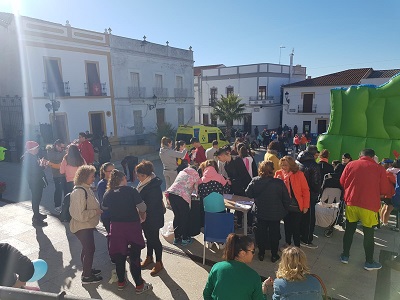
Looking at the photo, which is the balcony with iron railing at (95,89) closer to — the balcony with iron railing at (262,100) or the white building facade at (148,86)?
the white building facade at (148,86)

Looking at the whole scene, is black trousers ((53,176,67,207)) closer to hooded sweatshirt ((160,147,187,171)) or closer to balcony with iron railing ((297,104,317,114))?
hooded sweatshirt ((160,147,187,171))

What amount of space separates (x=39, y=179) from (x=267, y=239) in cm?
473

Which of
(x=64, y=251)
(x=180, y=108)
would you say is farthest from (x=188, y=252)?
(x=180, y=108)

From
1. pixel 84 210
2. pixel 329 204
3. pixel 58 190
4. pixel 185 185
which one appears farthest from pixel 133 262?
pixel 58 190

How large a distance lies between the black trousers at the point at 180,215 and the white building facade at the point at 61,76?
1033 cm

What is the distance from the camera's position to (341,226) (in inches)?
227

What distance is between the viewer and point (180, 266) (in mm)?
4375

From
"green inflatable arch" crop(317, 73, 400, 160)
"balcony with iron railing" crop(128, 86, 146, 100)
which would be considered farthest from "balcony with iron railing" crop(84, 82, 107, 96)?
"green inflatable arch" crop(317, 73, 400, 160)

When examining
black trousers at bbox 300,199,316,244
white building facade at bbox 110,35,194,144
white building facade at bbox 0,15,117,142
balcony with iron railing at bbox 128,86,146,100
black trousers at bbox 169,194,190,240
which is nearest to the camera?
black trousers at bbox 169,194,190,240

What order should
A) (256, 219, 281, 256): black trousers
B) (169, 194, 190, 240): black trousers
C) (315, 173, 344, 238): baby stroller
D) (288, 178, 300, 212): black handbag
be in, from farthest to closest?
(315, 173, 344, 238): baby stroller
(169, 194, 190, 240): black trousers
(288, 178, 300, 212): black handbag
(256, 219, 281, 256): black trousers

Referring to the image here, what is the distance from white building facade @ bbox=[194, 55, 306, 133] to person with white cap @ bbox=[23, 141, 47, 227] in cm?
2380

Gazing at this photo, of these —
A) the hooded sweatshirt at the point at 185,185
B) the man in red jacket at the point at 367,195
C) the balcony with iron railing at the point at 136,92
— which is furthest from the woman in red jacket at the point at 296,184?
the balcony with iron railing at the point at 136,92

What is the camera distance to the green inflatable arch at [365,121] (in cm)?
703

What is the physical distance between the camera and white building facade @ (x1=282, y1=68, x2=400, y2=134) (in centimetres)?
2431
